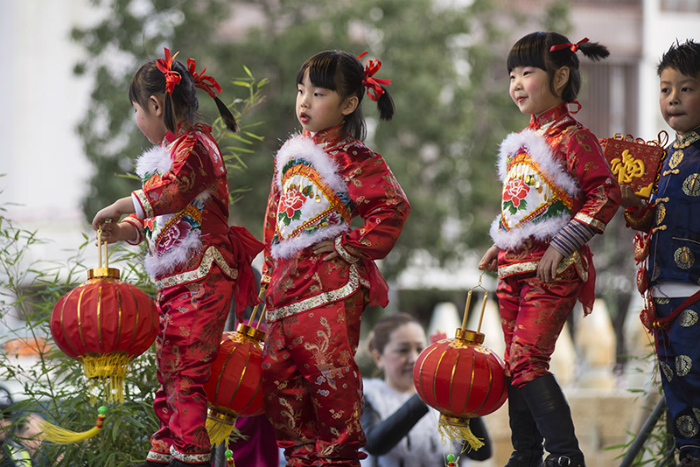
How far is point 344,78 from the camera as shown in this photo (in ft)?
8.28

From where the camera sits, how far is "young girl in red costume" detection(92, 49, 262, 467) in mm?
2383

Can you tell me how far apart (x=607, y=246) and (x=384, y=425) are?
876cm

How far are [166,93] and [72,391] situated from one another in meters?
1.25

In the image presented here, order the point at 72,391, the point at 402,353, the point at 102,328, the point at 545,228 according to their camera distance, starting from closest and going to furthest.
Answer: the point at 102,328, the point at 545,228, the point at 72,391, the point at 402,353

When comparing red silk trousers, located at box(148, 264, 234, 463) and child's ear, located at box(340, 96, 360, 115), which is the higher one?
child's ear, located at box(340, 96, 360, 115)

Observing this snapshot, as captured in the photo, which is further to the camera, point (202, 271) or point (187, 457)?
point (202, 271)

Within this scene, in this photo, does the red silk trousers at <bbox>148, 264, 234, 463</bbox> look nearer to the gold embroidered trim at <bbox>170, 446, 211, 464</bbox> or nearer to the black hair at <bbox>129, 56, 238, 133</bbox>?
the gold embroidered trim at <bbox>170, 446, 211, 464</bbox>

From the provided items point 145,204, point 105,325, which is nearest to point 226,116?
point 145,204

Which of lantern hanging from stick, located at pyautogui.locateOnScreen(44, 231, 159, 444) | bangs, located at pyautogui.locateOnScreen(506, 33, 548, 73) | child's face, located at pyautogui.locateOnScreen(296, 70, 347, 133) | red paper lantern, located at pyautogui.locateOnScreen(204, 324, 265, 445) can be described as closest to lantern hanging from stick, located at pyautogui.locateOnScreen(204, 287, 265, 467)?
red paper lantern, located at pyautogui.locateOnScreen(204, 324, 265, 445)

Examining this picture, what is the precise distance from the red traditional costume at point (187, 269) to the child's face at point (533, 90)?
939 mm

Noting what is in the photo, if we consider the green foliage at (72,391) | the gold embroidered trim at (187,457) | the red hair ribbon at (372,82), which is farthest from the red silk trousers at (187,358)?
the red hair ribbon at (372,82)

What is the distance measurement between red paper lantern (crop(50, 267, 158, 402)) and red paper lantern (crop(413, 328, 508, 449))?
2.67 feet

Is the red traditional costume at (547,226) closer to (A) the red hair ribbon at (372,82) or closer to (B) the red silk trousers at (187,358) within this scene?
(A) the red hair ribbon at (372,82)

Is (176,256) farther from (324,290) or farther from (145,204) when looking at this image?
(324,290)
